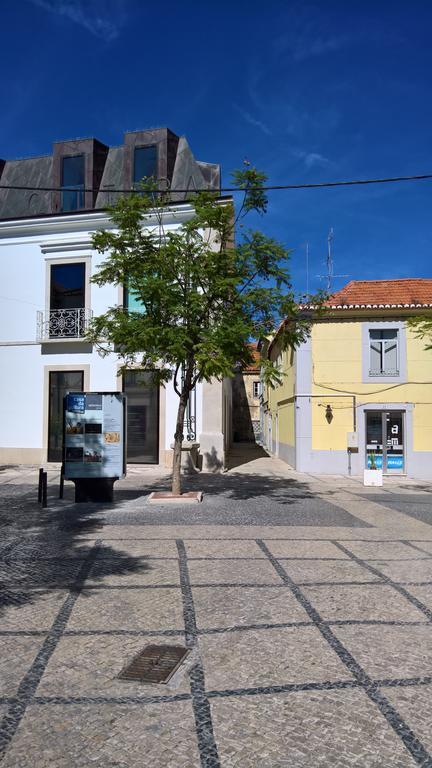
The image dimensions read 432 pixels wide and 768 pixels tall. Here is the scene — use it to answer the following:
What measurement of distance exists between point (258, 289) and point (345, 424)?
343 inches

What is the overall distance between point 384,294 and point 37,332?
12.2 meters

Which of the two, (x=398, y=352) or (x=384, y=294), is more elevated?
(x=384, y=294)

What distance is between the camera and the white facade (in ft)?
65.5

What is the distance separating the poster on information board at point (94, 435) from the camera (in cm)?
1198

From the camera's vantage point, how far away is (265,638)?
468 cm

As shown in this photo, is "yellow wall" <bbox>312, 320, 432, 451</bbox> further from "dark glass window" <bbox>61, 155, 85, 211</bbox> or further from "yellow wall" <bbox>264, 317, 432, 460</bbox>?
"dark glass window" <bbox>61, 155, 85, 211</bbox>

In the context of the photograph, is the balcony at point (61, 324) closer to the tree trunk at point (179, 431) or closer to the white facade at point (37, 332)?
the white facade at point (37, 332)

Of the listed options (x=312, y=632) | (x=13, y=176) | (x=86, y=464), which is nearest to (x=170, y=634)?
(x=312, y=632)

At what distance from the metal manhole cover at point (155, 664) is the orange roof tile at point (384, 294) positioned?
610 inches

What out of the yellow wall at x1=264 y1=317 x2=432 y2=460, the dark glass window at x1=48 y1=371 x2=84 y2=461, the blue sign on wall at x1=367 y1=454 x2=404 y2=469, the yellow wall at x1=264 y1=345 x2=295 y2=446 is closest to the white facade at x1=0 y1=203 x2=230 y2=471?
the dark glass window at x1=48 y1=371 x2=84 y2=461

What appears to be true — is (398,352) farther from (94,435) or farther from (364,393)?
(94,435)

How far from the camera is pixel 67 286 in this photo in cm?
2053

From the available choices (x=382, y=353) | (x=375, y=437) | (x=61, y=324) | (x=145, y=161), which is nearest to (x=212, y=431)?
(x=375, y=437)

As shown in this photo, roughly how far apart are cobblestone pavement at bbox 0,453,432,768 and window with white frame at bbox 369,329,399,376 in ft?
32.6
